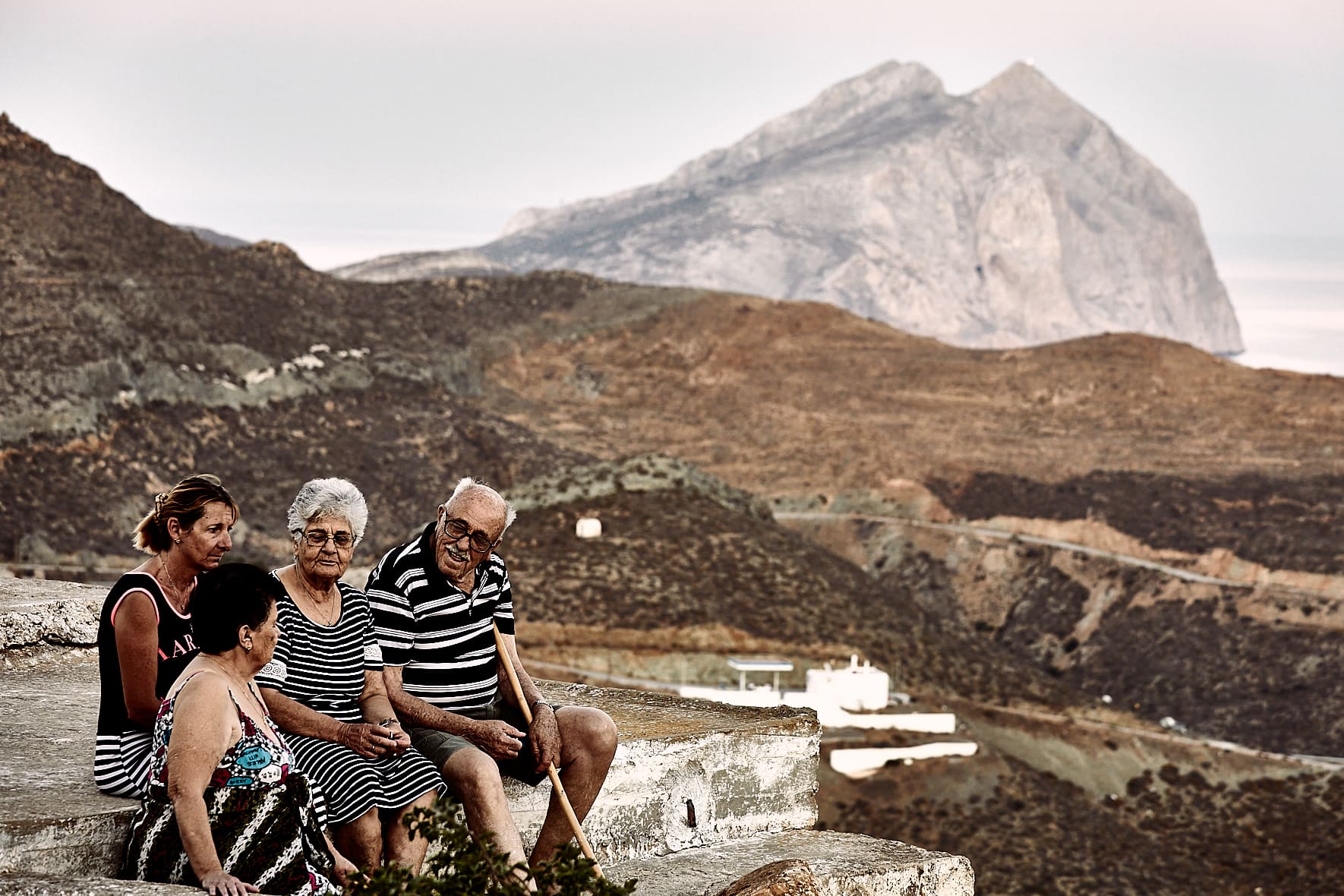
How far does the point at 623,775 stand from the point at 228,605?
2499mm

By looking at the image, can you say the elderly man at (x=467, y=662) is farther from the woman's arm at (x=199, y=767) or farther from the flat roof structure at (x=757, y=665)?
the flat roof structure at (x=757, y=665)

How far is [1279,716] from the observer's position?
37000 millimetres

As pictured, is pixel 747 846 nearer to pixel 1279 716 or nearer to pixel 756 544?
pixel 756 544

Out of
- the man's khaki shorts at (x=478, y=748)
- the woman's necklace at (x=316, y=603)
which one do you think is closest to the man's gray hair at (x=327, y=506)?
the woman's necklace at (x=316, y=603)

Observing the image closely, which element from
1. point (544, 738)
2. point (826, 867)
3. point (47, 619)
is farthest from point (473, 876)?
point (47, 619)

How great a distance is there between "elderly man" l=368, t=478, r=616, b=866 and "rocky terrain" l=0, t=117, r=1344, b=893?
65.7 feet

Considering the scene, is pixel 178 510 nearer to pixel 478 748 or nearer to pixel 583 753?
pixel 478 748

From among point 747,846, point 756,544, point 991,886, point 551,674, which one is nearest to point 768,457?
point 756,544

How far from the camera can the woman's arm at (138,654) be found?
604cm

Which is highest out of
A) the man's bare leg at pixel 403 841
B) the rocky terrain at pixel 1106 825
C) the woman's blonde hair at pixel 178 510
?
the woman's blonde hair at pixel 178 510

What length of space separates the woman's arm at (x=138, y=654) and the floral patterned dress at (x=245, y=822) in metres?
0.53

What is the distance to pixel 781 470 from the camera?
5966 centimetres

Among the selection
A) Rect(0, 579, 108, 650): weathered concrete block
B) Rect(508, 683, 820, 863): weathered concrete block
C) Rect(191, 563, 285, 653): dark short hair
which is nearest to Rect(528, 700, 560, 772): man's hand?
Rect(508, 683, 820, 863): weathered concrete block

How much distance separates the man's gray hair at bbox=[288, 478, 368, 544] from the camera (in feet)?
20.5
